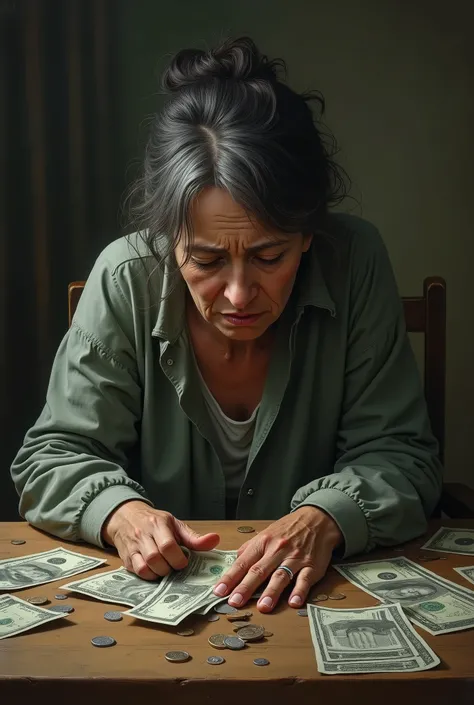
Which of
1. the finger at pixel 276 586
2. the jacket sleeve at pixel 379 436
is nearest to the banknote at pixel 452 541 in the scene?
the jacket sleeve at pixel 379 436

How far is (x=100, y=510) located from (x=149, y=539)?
16cm

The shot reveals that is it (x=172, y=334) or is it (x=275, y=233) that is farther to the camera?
(x=172, y=334)

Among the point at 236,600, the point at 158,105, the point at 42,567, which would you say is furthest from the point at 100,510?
the point at 158,105

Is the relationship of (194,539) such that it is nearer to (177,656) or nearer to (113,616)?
(113,616)

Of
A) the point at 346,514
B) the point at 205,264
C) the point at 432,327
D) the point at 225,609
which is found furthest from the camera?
the point at 432,327

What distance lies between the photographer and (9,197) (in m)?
3.14

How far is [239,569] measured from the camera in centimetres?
153

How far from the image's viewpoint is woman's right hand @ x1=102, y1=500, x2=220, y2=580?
5.19ft

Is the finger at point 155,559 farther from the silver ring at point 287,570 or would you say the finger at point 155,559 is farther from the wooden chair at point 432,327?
the wooden chair at point 432,327

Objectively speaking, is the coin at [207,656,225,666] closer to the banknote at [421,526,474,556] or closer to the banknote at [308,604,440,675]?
the banknote at [308,604,440,675]

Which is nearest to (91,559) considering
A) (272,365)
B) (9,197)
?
(272,365)

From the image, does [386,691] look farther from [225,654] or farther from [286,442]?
[286,442]

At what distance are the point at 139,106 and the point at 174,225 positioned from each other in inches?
58.2

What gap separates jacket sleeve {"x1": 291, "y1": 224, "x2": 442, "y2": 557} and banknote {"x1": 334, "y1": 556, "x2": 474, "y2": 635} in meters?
0.08
